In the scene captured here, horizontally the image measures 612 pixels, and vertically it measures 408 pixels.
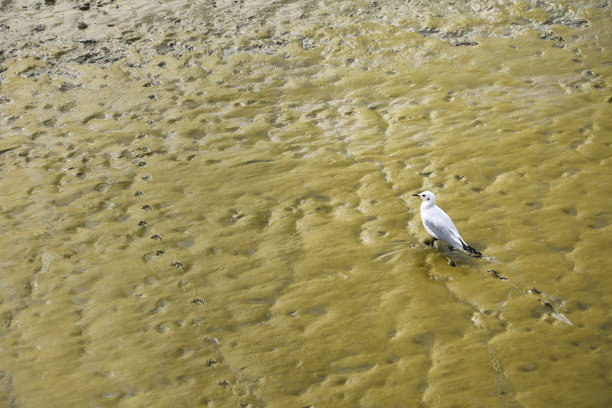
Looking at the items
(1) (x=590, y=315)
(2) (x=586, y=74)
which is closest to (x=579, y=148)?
(2) (x=586, y=74)

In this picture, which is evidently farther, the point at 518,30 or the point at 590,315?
the point at 518,30

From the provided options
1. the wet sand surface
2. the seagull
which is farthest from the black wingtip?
the wet sand surface

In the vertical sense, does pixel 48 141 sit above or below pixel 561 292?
above

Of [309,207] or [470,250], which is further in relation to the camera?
[309,207]

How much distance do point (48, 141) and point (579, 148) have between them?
5454mm

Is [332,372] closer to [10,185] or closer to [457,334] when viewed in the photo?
[457,334]

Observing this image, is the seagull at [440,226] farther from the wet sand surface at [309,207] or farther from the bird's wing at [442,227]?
the wet sand surface at [309,207]

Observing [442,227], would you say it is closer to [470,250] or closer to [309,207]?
[470,250]

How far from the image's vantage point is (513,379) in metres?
3.75

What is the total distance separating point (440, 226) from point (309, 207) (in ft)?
4.28

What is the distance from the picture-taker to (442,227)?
4.66 metres

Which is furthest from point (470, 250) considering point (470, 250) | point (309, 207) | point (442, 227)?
point (309, 207)

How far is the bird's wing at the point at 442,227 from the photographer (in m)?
4.61

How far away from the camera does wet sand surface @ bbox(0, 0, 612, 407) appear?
396 cm
